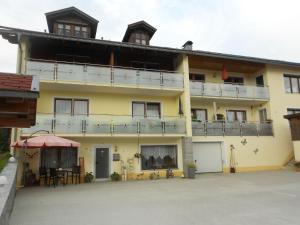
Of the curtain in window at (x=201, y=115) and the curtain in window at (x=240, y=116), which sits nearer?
the curtain in window at (x=201, y=115)

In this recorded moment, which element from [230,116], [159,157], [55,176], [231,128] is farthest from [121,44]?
[230,116]

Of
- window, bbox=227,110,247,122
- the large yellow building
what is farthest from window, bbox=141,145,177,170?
window, bbox=227,110,247,122

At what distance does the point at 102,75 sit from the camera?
18.2 m

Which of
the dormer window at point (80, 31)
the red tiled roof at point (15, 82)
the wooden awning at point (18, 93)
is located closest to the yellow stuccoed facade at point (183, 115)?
the dormer window at point (80, 31)

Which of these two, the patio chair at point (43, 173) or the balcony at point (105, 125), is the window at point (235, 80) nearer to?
the balcony at point (105, 125)

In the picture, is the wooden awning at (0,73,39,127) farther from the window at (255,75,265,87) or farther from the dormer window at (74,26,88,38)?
the window at (255,75,265,87)

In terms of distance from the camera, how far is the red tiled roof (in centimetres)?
420

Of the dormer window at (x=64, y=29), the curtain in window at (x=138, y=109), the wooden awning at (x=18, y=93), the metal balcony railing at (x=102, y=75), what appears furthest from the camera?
the curtain in window at (x=138, y=109)

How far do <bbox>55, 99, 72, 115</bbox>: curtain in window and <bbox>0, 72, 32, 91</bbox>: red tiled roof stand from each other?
559 inches

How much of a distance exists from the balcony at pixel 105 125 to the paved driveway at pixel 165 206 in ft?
14.6

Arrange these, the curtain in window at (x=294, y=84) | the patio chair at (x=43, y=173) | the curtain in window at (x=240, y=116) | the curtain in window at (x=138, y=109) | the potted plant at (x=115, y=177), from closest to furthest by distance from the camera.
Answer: the patio chair at (x=43, y=173), the potted plant at (x=115, y=177), the curtain in window at (x=138, y=109), the curtain in window at (x=240, y=116), the curtain in window at (x=294, y=84)

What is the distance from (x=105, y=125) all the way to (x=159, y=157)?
4.73 meters

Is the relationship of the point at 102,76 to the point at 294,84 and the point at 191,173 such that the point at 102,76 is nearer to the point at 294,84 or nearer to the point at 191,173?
the point at 191,173

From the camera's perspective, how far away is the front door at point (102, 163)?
18.3 meters
